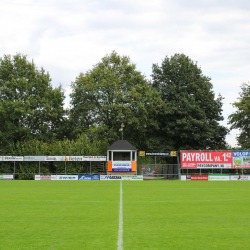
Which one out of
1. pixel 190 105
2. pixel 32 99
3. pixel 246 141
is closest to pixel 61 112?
pixel 32 99

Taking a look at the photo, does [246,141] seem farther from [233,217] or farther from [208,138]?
[233,217]

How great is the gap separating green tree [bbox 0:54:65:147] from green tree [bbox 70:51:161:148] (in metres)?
4.61

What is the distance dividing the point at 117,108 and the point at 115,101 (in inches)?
86.9

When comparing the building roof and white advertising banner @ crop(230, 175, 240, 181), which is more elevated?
the building roof

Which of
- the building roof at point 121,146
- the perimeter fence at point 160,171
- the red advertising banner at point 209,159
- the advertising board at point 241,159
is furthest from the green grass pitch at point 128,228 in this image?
the building roof at point 121,146

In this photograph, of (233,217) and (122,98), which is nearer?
(233,217)

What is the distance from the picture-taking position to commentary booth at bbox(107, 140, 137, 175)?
Result: 54094mm

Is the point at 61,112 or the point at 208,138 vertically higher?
the point at 61,112

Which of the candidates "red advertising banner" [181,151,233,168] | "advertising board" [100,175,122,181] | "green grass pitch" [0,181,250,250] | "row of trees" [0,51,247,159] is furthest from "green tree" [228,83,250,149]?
"green grass pitch" [0,181,250,250]

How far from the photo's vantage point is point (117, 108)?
60625mm

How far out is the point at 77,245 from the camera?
28.1 feet

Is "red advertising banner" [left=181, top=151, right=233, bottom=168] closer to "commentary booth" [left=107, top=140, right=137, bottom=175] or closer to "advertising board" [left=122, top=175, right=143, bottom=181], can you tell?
"advertising board" [left=122, top=175, right=143, bottom=181]

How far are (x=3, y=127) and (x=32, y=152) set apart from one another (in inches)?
316

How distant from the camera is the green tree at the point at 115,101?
201ft
